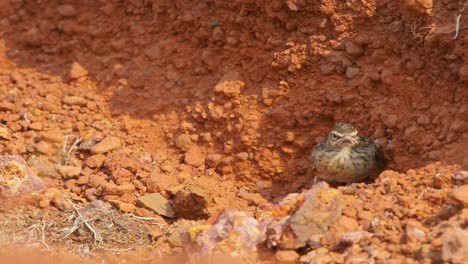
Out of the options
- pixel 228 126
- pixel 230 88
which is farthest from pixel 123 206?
pixel 230 88

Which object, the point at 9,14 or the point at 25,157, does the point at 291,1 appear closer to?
the point at 25,157

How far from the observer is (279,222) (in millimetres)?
6926

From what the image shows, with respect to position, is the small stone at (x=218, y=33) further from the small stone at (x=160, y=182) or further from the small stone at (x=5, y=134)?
the small stone at (x=5, y=134)

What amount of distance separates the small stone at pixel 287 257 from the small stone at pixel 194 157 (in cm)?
264

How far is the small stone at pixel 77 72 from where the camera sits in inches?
407

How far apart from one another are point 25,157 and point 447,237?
486 cm

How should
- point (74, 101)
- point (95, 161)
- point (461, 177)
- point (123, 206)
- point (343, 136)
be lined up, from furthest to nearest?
point (74, 101) → point (95, 161) → point (123, 206) → point (343, 136) → point (461, 177)

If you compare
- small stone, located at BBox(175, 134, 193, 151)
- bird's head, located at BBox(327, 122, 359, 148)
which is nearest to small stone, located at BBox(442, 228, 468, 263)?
bird's head, located at BBox(327, 122, 359, 148)

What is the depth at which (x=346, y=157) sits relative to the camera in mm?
8344

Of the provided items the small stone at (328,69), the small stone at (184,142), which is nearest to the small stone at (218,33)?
the small stone at (184,142)

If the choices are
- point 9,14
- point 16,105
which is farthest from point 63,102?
point 9,14

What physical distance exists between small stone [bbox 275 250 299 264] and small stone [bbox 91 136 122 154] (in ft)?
10.1

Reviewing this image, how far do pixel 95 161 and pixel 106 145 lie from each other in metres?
0.26

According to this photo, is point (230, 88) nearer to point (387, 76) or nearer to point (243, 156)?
point (243, 156)
